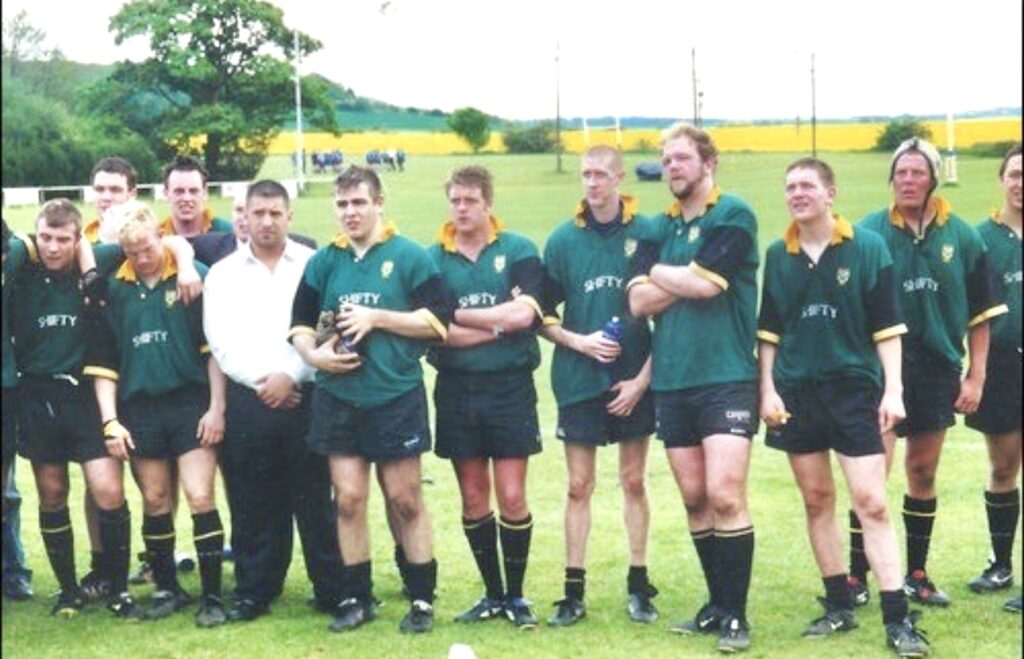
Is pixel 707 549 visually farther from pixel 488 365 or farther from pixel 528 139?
pixel 528 139

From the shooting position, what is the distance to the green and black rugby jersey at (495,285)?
589cm

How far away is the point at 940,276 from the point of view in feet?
18.8

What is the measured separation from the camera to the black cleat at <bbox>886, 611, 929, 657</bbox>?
206 inches

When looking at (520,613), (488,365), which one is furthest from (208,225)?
(520,613)

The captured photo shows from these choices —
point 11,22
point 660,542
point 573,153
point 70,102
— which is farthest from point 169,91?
point 573,153

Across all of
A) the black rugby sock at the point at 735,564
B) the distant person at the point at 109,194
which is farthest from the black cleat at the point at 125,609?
the black rugby sock at the point at 735,564

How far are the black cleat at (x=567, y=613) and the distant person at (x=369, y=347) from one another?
0.52m

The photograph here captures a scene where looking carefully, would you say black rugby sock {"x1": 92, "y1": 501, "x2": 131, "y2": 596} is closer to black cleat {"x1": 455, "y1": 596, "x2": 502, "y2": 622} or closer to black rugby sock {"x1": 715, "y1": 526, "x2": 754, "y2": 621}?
black cleat {"x1": 455, "y1": 596, "x2": 502, "y2": 622}

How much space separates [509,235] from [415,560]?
1385mm

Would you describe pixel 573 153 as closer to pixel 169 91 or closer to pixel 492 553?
pixel 492 553

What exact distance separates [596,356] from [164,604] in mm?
2160

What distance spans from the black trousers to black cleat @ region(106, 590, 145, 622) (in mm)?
433

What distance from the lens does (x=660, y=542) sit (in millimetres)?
7426

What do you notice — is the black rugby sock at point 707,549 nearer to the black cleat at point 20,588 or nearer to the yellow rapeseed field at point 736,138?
the yellow rapeseed field at point 736,138
